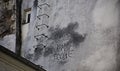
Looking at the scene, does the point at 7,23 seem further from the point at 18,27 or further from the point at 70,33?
the point at 70,33

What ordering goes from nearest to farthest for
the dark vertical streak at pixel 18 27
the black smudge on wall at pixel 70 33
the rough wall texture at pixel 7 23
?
the black smudge on wall at pixel 70 33 → the dark vertical streak at pixel 18 27 → the rough wall texture at pixel 7 23

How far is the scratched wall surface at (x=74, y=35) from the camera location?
769 cm

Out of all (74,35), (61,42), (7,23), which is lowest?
(7,23)

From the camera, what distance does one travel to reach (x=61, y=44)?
8680 millimetres

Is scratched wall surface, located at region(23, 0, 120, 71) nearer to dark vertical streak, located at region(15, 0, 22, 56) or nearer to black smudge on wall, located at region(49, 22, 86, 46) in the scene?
black smudge on wall, located at region(49, 22, 86, 46)

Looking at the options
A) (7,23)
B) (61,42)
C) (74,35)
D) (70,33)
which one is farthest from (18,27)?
(74,35)

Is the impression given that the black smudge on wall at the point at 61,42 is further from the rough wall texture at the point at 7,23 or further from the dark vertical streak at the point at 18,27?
the rough wall texture at the point at 7,23

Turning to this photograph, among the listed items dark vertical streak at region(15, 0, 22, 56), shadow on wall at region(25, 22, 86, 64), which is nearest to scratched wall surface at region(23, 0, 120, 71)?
shadow on wall at region(25, 22, 86, 64)

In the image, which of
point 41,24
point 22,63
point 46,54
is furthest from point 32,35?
point 22,63

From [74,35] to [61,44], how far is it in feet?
1.71

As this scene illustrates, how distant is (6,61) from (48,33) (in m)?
4.67

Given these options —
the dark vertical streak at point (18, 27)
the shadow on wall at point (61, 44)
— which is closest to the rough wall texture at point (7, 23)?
the dark vertical streak at point (18, 27)

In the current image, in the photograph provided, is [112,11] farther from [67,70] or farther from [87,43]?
[67,70]

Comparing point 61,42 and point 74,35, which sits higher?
point 74,35
